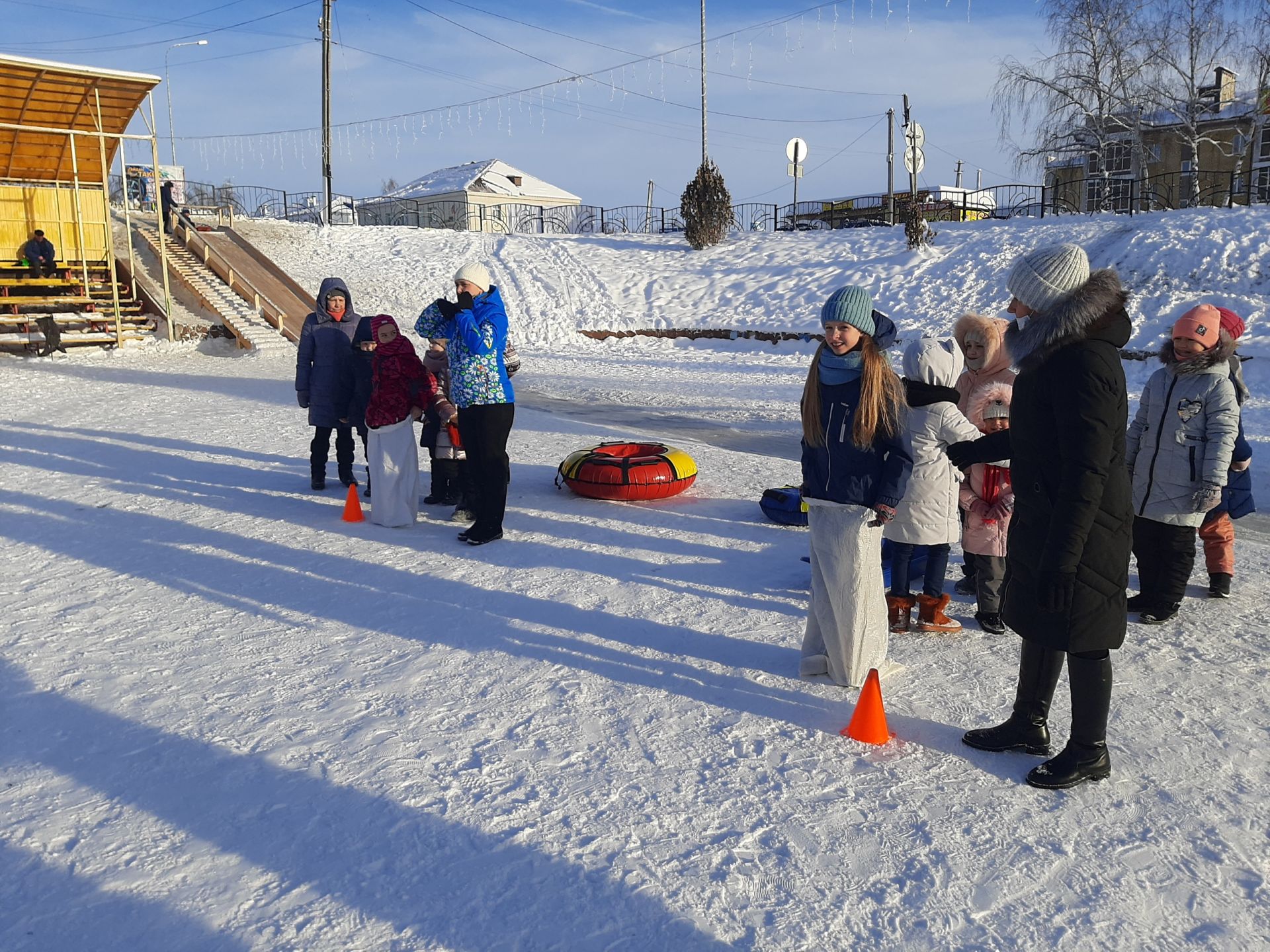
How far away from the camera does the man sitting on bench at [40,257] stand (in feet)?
60.3

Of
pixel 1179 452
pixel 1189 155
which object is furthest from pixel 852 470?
pixel 1189 155

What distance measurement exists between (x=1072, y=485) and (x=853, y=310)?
3.71 ft

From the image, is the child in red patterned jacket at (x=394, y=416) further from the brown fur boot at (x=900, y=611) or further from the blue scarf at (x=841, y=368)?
the blue scarf at (x=841, y=368)

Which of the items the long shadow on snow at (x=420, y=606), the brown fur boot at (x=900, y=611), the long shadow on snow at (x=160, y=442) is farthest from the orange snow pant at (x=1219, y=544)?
the long shadow on snow at (x=160, y=442)

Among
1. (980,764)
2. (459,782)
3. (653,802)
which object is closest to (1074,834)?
(980,764)

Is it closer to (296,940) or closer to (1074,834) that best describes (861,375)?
(1074,834)

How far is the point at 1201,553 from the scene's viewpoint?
648 centimetres

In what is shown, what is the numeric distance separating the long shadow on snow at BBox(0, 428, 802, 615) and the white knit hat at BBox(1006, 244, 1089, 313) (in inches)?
99.1

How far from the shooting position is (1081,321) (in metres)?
3.08

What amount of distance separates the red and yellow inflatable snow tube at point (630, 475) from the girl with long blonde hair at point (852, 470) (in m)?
3.44

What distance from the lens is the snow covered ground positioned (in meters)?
2.72

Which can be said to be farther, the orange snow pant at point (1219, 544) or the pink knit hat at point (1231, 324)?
the orange snow pant at point (1219, 544)

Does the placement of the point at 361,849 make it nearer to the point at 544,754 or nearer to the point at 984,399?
the point at 544,754

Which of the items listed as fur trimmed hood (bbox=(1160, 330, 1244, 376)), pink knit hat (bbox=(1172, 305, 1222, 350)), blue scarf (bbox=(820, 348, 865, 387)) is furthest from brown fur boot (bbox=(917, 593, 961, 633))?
pink knit hat (bbox=(1172, 305, 1222, 350))
